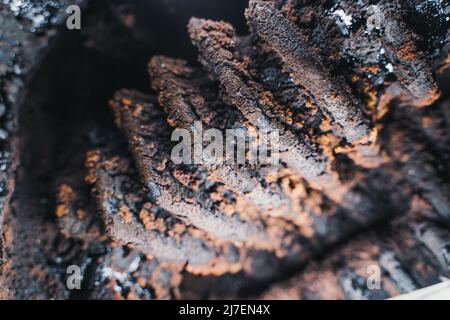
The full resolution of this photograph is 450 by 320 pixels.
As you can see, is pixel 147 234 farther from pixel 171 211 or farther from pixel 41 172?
pixel 41 172

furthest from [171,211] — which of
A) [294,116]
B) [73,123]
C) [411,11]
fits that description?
[411,11]

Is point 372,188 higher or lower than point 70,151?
lower

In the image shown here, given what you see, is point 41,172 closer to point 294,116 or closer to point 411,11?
point 294,116

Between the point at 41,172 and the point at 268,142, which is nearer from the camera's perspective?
the point at 268,142

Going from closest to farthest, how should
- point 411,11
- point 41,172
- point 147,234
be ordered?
1. point 411,11
2. point 147,234
3. point 41,172

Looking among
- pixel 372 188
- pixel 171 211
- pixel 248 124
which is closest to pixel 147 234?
pixel 171 211

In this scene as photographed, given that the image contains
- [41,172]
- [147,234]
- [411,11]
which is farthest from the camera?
[41,172]
